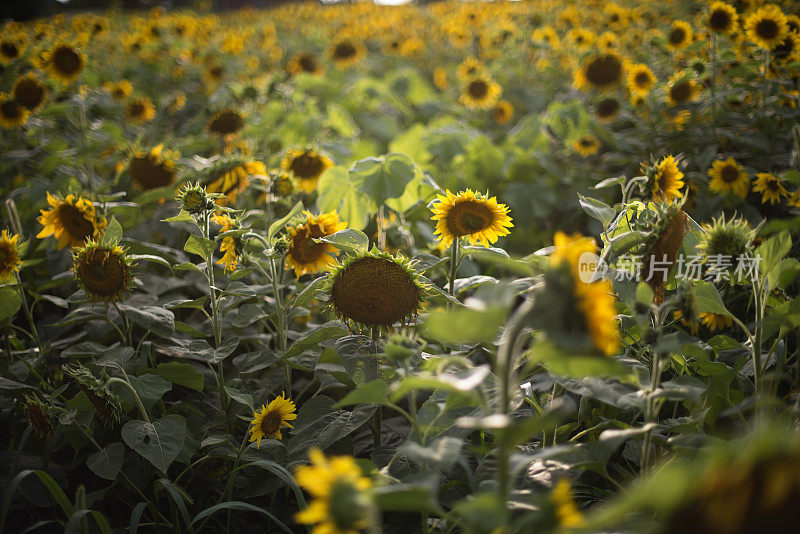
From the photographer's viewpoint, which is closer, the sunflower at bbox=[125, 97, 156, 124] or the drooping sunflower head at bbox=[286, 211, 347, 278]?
the drooping sunflower head at bbox=[286, 211, 347, 278]

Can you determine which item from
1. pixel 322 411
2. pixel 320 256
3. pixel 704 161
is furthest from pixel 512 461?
pixel 704 161

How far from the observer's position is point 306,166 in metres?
2.07

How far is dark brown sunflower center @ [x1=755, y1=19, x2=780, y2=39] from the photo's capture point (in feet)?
6.93

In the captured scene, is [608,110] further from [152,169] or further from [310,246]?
[152,169]

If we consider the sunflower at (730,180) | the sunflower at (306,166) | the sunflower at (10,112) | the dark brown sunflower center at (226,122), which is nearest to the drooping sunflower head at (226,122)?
the dark brown sunflower center at (226,122)

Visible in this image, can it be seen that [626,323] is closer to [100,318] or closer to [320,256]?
[320,256]

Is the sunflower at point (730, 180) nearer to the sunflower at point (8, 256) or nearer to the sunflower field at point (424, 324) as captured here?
the sunflower field at point (424, 324)

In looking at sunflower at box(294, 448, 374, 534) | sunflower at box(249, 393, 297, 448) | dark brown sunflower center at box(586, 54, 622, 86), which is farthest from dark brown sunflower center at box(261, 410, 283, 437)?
dark brown sunflower center at box(586, 54, 622, 86)

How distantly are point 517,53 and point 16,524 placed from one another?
4.12m

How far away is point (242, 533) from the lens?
4.29ft

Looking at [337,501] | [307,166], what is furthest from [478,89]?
[337,501]

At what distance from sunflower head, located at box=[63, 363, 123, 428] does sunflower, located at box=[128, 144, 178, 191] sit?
101 centimetres

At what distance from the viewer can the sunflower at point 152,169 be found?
2072 mm

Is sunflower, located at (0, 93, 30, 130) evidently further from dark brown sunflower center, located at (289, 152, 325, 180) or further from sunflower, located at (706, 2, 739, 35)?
sunflower, located at (706, 2, 739, 35)
